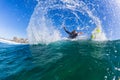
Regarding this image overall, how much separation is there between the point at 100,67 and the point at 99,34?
2272cm

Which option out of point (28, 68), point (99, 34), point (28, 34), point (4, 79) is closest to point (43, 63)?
point (28, 68)

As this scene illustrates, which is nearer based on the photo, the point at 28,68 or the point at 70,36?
the point at 28,68

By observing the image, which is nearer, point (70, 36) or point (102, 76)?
point (102, 76)

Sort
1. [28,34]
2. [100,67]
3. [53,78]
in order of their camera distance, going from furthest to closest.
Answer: [28,34]
[100,67]
[53,78]

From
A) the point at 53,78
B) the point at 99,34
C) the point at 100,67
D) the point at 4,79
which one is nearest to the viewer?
the point at 53,78

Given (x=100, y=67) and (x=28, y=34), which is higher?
(x=28, y=34)

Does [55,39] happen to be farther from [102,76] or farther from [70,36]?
[102,76]

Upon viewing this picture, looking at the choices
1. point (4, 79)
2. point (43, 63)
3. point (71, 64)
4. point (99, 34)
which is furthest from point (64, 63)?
point (99, 34)

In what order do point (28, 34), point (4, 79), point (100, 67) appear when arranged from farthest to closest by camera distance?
point (28, 34)
point (100, 67)
point (4, 79)

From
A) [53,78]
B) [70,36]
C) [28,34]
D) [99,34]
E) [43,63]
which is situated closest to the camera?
[53,78]

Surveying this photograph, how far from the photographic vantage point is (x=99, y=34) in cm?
3309

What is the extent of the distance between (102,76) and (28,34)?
16.6 metres

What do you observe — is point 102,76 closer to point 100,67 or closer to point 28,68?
point 100,67

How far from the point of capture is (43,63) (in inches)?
476
